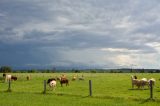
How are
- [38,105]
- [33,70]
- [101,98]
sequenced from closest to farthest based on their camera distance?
1. [38,105]
2. [101,98]
3. [33,70]

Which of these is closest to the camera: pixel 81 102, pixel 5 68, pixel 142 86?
pixel 81 102

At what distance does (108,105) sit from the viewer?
2592cm

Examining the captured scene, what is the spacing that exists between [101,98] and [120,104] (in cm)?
470

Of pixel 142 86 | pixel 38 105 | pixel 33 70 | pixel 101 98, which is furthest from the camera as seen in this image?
pixel 33 70

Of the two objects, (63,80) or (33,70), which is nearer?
(63,80)

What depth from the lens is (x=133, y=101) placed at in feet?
94.2

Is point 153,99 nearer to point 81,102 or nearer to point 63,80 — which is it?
point 81,102

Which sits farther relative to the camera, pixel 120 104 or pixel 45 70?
pixel 45 70

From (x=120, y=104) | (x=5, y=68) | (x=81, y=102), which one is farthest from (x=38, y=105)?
(x=5, y=68)

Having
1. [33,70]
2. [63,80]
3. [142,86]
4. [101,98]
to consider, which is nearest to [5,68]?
[33,70]

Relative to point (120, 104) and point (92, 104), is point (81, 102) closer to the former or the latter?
point (92, 104)

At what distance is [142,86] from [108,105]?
21917mm

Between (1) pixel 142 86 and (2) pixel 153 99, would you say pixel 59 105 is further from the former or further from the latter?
(1) pixel 142 86

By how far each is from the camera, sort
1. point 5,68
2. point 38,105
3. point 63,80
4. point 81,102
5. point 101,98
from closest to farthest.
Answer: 1. point 38,105
2. point 81,102
3. point 101,98
4. point 63,80
5. point 5,68
